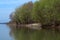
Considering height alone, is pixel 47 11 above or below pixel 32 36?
above

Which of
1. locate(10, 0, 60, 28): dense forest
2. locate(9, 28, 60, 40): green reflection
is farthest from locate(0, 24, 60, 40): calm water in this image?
locate(10, 0, 60, 28): dense forest

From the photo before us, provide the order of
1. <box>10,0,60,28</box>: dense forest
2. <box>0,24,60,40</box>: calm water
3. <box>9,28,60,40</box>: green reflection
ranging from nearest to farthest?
<box>9,28,60,40</box>: green reflection < <box>0,24,60,40</box>: calm water < <box>10,0,60,28</box>: dense forest

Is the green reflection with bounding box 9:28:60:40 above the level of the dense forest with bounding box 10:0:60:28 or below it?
below

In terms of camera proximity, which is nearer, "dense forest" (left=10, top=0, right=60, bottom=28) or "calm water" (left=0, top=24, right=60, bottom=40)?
"calm water" (left=0, top=24, right=60, bottom=40)

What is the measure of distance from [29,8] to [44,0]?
23365 millimetres

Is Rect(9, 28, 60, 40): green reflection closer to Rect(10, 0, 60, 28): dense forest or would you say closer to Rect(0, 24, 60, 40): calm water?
Rect(0, 24, 60, 40): calm water

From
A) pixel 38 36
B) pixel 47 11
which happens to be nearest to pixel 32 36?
pixel 38 36

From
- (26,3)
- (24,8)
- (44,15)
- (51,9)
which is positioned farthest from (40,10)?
(26,3)

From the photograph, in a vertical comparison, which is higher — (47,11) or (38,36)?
(47,11)

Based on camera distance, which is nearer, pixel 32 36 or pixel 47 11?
pixel 32 36

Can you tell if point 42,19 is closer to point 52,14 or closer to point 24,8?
point 52,14

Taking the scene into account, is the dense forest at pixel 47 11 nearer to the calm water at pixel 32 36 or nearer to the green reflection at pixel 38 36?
the calm water at pixel 32 36

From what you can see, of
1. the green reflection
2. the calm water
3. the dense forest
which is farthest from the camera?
the dense forest

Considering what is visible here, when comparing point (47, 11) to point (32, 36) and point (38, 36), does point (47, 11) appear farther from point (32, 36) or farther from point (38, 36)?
point (32, 36)
